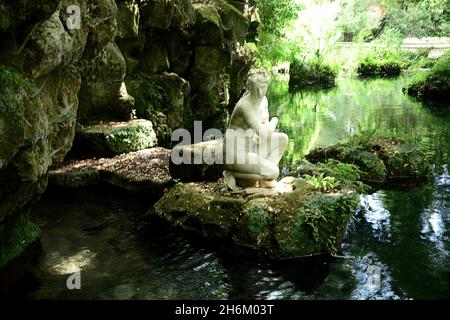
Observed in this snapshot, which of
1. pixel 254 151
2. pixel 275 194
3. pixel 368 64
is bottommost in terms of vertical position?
A: pixel 275 194

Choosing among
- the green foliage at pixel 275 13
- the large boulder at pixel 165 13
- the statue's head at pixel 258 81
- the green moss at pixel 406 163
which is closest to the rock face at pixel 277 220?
the statue's head at pixel 258 81

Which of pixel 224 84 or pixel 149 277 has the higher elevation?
pixel 224 84

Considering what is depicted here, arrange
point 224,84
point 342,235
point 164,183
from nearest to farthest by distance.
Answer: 1. point 342,235
2. point 164,183
3. point 224,84

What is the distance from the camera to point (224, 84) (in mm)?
23453

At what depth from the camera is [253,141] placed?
868 cm

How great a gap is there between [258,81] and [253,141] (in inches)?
42.1

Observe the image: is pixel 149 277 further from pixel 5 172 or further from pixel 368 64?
pixel 368 64

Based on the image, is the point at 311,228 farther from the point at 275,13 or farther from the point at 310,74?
the point at 310,74

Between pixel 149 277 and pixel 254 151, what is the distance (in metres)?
2.98

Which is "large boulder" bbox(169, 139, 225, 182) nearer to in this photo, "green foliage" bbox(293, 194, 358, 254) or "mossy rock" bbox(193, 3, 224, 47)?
"green foliage" bbox(293, 194, 358, 254)

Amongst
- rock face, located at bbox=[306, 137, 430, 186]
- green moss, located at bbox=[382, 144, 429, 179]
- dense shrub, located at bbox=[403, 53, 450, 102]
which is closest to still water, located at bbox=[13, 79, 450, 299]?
green moss, located at bbox=[382, 144, 429, 179]

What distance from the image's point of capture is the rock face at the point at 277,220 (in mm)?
7773

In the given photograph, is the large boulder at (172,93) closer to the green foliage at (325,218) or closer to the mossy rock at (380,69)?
the green foliage at (325,218)
